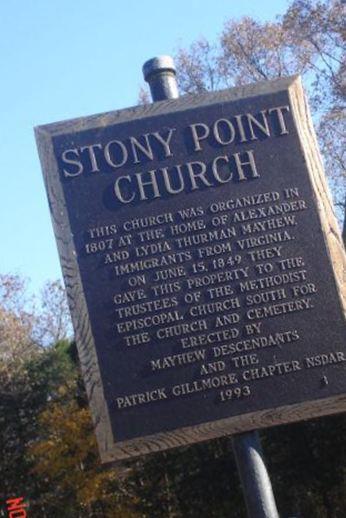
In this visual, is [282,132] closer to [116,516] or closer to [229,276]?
[229,276]

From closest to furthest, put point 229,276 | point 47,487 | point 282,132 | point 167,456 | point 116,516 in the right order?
point 229,276 → point 282,132 → point 167,456 → point 116,516 → point 47,487

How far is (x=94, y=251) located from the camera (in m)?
4.34

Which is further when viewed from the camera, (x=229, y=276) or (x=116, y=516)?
(x=116, y=516)

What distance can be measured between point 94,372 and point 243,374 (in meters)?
0.88

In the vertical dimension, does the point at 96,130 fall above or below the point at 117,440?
above

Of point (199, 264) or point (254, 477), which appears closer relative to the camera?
point (254, 477)

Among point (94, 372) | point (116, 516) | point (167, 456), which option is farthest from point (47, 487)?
point (94, 372)

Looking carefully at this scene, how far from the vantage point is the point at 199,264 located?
4.33m

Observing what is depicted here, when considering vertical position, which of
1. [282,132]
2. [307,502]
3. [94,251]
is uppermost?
[282,132]

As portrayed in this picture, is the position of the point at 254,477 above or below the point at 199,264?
below

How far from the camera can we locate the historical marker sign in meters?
4.09

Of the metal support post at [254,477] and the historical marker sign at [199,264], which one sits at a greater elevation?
the historical marker sign at [199,264]

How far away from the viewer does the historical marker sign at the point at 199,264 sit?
409 centimetres

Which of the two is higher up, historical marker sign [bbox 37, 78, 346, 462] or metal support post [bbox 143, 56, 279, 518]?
historical marker sign [bbox 37, 78, 346, 462]
